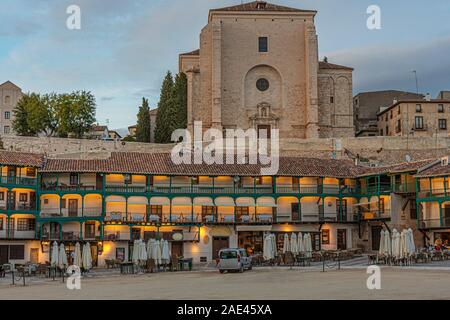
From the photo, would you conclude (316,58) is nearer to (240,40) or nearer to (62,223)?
(240,40)

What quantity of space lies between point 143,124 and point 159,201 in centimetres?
2552

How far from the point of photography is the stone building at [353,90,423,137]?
94.3 metres

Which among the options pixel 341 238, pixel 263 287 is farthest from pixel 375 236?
pixel 263 287

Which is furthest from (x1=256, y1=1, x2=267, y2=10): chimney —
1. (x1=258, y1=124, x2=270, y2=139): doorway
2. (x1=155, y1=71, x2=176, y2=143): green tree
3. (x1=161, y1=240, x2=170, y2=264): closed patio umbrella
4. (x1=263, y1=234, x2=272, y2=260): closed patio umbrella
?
(x1=161, y1=240, x2=170, y2=264): closed patio umbrella

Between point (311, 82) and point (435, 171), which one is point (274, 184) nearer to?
point (435, 171)

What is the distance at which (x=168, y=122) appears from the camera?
241ft

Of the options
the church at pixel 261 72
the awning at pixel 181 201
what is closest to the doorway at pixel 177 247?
the awning at pixel 181 201

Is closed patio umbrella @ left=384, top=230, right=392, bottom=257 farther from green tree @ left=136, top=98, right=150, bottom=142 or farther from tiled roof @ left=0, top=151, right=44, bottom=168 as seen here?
green tree @ left=136, top=98, right=150, bottom=142

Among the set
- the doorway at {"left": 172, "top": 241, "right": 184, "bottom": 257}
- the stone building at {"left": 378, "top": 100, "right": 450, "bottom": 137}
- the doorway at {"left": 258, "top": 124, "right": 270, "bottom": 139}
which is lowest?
the doorway at {"left": 172, "top": 241, "right": 184, "bottom": 257}

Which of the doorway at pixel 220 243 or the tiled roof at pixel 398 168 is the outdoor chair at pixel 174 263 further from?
the tiled roof at pixel 398 168

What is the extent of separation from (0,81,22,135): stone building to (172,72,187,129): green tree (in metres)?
31.4

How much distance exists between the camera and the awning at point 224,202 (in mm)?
54062

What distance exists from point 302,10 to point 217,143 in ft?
67.5

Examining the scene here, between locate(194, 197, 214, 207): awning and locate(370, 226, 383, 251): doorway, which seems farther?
locate(370, 226, 383, 251): doorway
